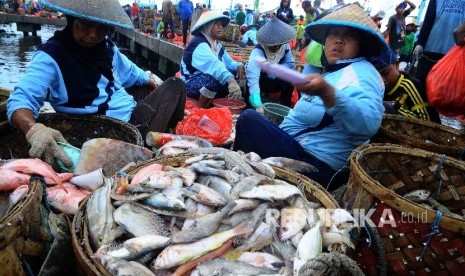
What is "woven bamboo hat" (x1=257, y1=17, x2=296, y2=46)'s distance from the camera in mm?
5188

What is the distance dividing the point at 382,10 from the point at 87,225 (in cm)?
1635

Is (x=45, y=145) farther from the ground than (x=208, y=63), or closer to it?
closer to it

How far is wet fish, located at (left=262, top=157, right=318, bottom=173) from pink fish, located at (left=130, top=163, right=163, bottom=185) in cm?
85

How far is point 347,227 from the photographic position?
1.68 m

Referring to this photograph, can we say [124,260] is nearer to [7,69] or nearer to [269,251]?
[269,251]

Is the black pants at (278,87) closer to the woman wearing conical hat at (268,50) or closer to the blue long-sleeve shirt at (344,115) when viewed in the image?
the woman wearing conical hat at (268,50)

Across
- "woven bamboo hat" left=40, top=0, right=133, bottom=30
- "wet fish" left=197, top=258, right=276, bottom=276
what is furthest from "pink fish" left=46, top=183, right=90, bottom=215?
"woven bamboo hat" left=40, top=0, right=133, bottom=30

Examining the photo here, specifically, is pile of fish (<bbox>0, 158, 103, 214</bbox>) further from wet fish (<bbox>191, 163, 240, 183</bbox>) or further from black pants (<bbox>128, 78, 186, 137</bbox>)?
black pants (<bbox>128, 78, 186, 137</bbox>)

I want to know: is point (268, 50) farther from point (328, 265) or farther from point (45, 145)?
point (328, 265)

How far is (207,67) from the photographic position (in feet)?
16.1

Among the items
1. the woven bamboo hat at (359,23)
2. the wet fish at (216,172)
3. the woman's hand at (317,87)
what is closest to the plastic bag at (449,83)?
the woven bamboo hat at (359,23)

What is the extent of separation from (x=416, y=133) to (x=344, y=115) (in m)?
1.64

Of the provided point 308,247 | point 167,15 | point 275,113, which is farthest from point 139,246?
point 167,15

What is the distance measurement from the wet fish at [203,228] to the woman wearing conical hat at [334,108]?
0.96 m
